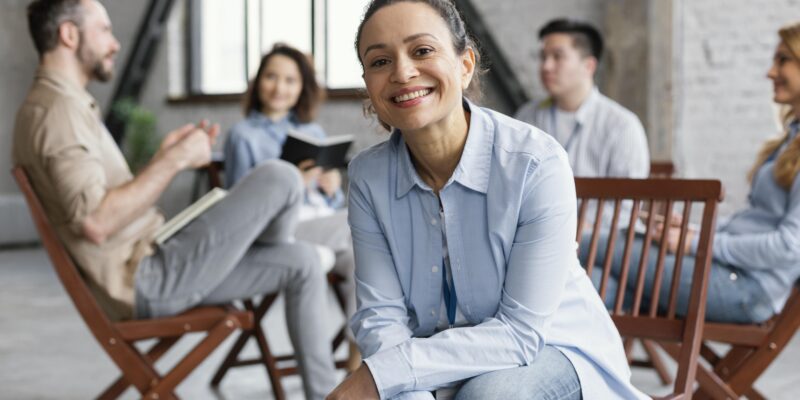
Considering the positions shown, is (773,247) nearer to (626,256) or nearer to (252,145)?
(626,256)

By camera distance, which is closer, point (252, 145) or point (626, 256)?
point (626, 256)

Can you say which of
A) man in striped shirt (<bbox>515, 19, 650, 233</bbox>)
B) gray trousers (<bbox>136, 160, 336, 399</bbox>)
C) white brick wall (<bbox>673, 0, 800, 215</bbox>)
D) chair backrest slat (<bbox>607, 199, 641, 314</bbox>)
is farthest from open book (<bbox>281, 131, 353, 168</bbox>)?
white brick wall (<bbox>673, 0, 800, 215</bbox>)

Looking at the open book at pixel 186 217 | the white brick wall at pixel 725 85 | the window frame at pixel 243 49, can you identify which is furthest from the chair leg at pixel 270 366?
the window frame at pixel 243 49

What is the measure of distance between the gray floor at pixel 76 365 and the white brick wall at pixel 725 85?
4.91 feet

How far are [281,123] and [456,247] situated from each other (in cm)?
282

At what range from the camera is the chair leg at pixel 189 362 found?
8.91ft

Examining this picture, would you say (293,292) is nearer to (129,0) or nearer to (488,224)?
(488,224)

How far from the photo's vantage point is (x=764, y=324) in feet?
8.39

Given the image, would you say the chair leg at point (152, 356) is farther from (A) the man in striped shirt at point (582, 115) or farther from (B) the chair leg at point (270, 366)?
(A) the man in striped shirt at point (582, 115)

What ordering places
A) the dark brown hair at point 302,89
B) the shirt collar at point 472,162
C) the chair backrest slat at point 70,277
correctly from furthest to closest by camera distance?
the dark brown hair at point 302,89
the chair backrest slat at point 70,277
the shirt collar at point 472,162

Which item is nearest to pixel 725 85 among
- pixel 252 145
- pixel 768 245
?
pixel 252 145

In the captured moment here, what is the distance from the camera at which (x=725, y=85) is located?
5.93 metres

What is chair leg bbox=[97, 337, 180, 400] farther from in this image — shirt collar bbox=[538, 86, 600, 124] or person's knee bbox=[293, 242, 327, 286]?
shirt collar bbox=[538, 86, 600, 124]

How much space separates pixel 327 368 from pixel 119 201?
821 mm
